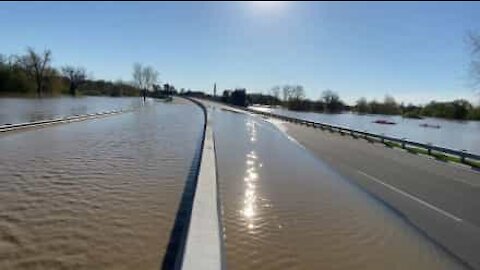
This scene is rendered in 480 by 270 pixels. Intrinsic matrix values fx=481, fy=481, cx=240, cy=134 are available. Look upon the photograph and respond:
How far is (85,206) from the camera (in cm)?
1006

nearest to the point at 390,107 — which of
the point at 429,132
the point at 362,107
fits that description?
the point at 362,107

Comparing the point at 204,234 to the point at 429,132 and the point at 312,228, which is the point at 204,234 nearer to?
the point at 312,228

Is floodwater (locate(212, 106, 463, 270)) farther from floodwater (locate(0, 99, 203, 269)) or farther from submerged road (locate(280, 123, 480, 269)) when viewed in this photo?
floodwater (locate(0, 99, 203, 269))

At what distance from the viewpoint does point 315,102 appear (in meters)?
175

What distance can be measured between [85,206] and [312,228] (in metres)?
4.72

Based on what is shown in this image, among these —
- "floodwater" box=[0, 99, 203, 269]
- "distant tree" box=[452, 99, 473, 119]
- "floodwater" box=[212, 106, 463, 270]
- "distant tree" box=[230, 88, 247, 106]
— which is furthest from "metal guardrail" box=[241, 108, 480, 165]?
"distant tree" box=[452, 99, 473, 119]

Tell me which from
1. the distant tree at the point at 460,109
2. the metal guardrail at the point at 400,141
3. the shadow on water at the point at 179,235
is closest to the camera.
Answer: the shadow on water at the point at 179,235

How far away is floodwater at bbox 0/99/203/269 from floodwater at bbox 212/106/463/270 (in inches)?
55.5

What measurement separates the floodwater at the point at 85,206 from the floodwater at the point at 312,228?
141cm

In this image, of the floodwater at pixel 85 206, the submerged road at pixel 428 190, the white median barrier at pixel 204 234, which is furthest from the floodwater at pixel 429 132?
the white median barrier at pixel 204 234

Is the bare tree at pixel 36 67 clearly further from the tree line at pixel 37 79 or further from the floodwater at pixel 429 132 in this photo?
the floodwater at pixel 429 132

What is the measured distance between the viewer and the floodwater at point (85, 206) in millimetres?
7074

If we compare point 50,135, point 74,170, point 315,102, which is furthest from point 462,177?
point 315,102

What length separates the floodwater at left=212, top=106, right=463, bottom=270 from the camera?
761 centimetres
